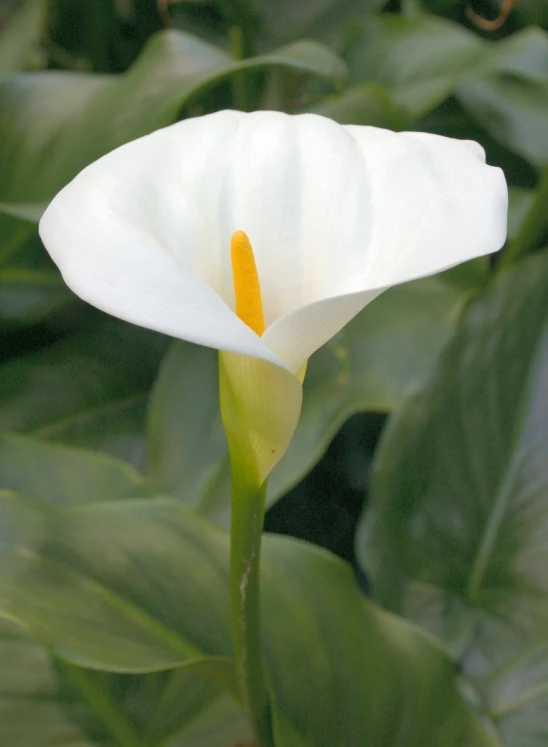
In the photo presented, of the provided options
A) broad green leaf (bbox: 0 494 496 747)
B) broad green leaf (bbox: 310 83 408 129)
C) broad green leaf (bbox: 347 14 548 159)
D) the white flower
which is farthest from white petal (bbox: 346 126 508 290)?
broad green leaf (bbox: 347 14 548 159)

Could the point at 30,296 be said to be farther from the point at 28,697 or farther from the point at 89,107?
the point at 28,697

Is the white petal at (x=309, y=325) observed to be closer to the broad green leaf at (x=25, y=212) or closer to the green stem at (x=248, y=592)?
the green stem at (x=248, y=592)

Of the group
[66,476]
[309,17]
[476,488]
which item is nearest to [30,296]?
[66,476]

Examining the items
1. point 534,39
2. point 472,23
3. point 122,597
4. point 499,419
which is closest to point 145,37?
point 472,23

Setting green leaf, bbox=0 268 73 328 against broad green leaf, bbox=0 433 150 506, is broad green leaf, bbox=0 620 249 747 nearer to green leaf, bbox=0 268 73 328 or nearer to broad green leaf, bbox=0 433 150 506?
broad green leaf, bbox=0 433 150 506

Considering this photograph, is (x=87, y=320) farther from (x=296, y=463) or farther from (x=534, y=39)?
(x=534, y=39)

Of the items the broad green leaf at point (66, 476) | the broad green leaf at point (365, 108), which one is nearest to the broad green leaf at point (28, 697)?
the broad green leaf at point (66, 476)
